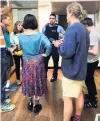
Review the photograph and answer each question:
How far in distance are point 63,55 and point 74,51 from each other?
88mm

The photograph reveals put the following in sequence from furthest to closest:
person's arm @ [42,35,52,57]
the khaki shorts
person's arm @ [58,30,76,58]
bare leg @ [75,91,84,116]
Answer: person's arm @ [42,35,52,57] < bare leg @ [75,91,84,116] < the khaki shorts < person's arm @ [58,30,76,58]

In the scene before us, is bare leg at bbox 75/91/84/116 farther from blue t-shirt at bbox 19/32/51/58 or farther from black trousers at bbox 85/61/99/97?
blue t-shirt at bbox 19/32/51/58

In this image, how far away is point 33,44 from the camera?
1969 mm

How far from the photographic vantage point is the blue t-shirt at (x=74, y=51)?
160 cm

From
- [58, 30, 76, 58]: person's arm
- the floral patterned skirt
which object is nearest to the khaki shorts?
[58, 30, 76, 58]: person's arm

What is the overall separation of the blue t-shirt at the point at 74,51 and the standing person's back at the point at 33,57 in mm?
368

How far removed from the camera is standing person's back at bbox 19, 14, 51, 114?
197 centimetres

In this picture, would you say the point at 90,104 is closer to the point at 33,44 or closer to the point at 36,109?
the point at 36,109

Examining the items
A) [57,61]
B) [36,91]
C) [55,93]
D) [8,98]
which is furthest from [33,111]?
[57,61]

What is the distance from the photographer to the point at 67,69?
5.59 ft

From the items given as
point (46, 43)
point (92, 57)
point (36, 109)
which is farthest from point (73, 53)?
point (36, 109)

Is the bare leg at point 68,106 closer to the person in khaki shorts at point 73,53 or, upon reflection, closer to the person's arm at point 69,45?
the person in khaki shorts at point 73,53

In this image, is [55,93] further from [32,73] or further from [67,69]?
[67,69]

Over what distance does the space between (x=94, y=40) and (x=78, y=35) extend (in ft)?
1.60
